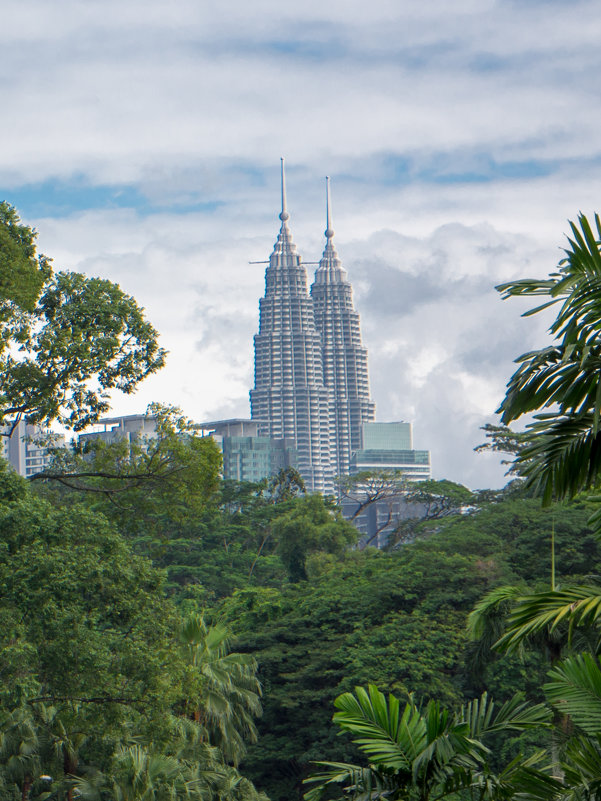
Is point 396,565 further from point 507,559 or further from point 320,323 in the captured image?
point 320,323

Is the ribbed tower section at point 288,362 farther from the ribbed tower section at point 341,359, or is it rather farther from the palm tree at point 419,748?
the palm tree at point 419,748

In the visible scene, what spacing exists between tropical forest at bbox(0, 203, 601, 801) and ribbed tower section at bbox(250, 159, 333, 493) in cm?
10875

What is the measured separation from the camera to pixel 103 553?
42.7ft

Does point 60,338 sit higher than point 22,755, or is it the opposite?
point 60,338

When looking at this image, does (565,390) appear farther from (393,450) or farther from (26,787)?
(393,450)

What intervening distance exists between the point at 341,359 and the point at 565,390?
148 meters

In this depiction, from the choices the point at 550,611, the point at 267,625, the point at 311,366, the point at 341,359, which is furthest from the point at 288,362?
the point at 550,611

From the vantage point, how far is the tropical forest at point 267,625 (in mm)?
4805

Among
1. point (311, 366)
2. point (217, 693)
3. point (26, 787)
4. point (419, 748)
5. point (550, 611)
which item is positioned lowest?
point (26, 787)

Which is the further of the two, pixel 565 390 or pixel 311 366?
pixel 311 366

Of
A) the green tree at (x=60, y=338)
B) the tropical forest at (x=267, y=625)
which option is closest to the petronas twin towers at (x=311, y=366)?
the tropical forest at (x=267, y=625)

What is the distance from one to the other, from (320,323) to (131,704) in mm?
140641

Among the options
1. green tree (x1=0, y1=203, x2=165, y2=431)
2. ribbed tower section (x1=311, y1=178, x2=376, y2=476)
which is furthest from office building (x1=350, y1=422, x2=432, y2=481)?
green tree (x1=0, y1=203, x2=165, y2=431)

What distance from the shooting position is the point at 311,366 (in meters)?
146
